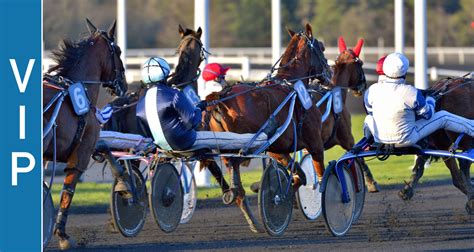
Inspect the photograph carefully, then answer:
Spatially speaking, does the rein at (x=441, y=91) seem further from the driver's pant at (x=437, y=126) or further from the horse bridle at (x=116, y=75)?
the horse bridle at (x=116, y=75)

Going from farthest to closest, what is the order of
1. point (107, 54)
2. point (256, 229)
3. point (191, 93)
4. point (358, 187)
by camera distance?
point (191, 93)
point (256, 229)
point (358, 187)
point (107, 54)

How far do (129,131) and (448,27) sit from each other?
46.6 metres

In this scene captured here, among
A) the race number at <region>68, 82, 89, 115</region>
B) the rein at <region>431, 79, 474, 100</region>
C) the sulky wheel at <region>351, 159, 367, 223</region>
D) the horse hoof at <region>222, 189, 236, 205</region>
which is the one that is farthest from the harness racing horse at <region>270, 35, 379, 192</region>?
the race number at <region>68, 82, 89, 115</region>

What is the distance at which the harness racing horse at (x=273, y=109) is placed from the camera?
983 cm

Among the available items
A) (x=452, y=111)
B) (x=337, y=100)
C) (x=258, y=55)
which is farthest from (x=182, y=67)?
(x=258, y=55)

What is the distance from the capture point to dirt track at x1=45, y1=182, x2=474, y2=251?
8.74 meters

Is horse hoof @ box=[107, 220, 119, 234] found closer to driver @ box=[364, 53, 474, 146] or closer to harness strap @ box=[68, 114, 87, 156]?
harness strap @ box=[68, 114, 87, 156]

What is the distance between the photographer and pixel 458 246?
27.5 ft

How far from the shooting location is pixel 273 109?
10219mm

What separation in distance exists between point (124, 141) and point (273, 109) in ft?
5.03

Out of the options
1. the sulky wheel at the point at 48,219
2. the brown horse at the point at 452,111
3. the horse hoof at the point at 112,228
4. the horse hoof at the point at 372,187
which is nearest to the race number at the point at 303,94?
the brown horse at the point at 452,111

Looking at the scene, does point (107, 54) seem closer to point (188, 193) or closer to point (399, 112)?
point (188, 193)

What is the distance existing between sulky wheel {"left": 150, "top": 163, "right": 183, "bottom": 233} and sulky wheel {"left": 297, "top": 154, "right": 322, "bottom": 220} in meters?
2.00
